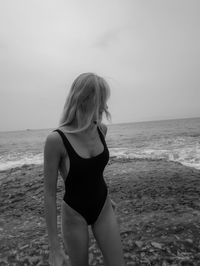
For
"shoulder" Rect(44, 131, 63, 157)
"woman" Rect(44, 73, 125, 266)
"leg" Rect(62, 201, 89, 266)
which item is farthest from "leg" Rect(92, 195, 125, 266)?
"shoulder" Rect(44, 131, 63, 157)

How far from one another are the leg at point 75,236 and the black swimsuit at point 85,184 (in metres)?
0.06

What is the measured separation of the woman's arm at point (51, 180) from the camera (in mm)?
A: 2203

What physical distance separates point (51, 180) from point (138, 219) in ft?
15.7

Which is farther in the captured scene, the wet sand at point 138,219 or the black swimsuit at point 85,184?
the wet sand at point 138,219

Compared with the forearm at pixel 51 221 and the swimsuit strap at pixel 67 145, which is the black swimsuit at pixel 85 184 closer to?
the swimsuit strap at pixel 67 145

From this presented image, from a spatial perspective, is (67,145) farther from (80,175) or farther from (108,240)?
(108,240)

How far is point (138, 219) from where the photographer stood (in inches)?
253

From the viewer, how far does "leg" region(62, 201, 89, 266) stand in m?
2.45

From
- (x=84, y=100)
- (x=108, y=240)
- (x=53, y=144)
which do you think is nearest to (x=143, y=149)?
(x=108, y=240)

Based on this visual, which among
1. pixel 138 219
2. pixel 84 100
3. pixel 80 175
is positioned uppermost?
pixel 84 100

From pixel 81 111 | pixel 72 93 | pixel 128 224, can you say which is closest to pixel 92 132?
pixel 81 111

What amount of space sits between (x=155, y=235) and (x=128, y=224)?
90 cm

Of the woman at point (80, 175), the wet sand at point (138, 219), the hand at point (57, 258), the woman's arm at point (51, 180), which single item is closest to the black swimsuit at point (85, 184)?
the woman at point (80, 175)

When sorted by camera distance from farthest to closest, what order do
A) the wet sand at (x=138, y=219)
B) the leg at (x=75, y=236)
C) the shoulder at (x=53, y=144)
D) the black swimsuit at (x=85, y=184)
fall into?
the wet sand at (x=138, y=219) < the leg at (x=75, y=236) < the black swimsuit at (x=85, y=184) < the shoulder at (x=53, y=144)
